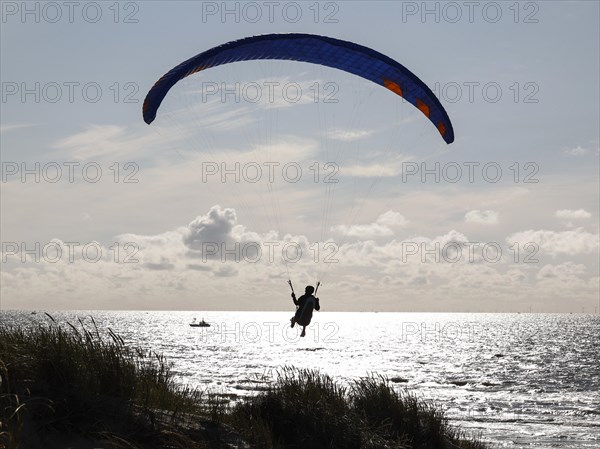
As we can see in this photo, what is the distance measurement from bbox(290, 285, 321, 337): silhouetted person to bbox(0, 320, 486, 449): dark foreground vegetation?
1831 millimetres

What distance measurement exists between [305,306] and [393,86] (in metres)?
6.06

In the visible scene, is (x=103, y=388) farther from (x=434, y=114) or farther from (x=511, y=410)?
(x=511, y=410)

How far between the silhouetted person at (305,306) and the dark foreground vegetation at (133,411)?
183cm

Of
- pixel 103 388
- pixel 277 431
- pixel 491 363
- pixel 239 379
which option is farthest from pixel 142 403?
pixel 491 363

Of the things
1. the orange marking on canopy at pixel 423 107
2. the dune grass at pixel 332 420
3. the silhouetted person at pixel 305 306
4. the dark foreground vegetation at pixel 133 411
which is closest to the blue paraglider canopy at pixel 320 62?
the orange marking on canopy at pixel 423 107

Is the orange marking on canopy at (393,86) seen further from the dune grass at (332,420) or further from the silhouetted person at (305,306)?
the dune grass at (332,420)

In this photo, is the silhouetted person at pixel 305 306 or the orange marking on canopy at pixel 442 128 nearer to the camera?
the silhouetted person at pixel 305 306

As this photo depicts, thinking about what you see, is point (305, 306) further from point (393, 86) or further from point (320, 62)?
point (393, 86)

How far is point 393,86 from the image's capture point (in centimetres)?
1642

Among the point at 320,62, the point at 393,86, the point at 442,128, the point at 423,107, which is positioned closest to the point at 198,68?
the point at 320,62

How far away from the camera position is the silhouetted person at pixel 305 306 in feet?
46.6

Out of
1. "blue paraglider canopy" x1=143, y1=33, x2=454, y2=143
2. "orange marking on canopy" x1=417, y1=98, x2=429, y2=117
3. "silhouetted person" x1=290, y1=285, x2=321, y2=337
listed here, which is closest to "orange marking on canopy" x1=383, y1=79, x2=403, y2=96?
"blue paraglider canopy" x1=143, y1=33, x2=454, y2=143

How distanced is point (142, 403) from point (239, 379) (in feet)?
143

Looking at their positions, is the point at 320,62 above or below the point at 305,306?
above
